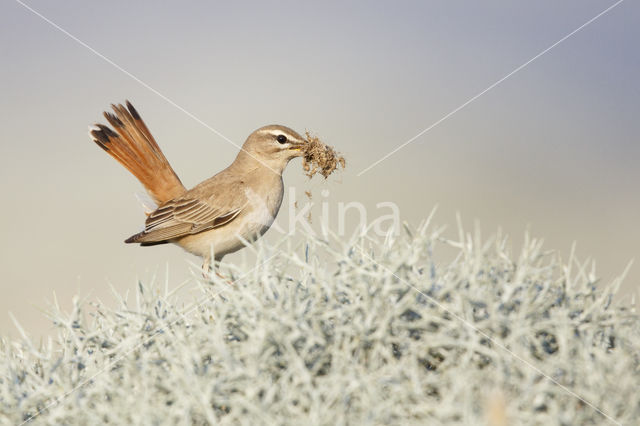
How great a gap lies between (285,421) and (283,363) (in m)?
0.16

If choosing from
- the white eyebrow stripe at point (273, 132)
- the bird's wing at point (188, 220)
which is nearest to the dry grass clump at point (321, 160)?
the white eyebrow stripe at point (273, 132)

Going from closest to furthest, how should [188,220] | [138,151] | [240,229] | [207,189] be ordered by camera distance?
[240,229]
[188,220]
[207,189]
[138,151]

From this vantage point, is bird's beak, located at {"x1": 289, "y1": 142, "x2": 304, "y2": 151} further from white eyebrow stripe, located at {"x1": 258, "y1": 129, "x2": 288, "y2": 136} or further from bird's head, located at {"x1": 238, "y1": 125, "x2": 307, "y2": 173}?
white eyebrow stripe, located at {"x1": 258, "y1": 129, "x2": 288, "y2": 136}

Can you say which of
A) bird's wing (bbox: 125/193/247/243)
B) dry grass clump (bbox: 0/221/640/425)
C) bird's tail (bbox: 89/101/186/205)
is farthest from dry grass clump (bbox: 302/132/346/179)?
dry grass clump (bbox: 0/221/640/425)

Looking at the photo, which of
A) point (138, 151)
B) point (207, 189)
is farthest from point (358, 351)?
point (138, 151)

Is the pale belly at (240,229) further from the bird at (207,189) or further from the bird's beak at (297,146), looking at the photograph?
the bird's beak at (297,146)

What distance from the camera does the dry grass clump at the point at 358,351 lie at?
3.77 ft

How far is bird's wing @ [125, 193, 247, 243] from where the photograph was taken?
4656 mm

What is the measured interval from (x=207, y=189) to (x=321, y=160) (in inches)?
40.2

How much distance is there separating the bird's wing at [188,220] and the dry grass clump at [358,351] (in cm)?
304

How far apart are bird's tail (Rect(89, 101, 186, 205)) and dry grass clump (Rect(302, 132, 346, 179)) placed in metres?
1.24

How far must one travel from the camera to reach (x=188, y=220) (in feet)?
15.6

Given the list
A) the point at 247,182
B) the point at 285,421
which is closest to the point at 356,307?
the point at 285,421

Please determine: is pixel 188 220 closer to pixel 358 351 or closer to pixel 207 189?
pixel 207 189
